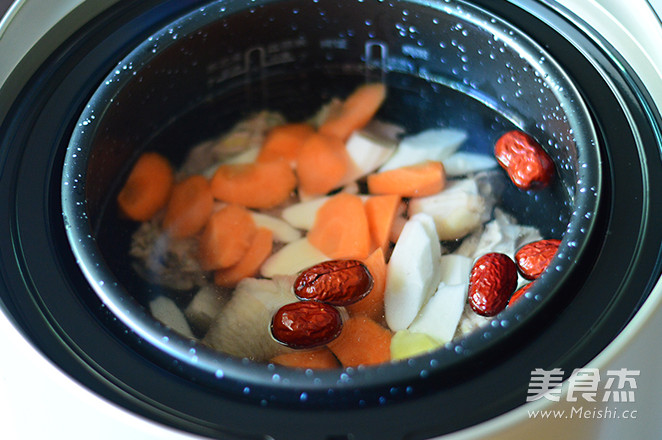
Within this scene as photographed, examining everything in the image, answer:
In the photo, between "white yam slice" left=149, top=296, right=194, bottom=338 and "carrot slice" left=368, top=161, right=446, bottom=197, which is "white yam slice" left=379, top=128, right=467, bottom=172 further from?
"white yam slice" left=149, top=296, right=194, bottom=338

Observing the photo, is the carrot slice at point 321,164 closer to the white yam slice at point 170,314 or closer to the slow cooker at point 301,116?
the slow cooker at point 301,116

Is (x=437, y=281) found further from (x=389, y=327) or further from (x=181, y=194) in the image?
(x=181, y=194)

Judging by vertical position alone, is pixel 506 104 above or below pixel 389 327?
above

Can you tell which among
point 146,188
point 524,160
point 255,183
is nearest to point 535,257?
point 524,160

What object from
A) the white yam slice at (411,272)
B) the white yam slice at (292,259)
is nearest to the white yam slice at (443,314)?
the white yam slice at (411,272)

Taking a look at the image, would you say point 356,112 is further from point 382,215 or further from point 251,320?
point 251,320

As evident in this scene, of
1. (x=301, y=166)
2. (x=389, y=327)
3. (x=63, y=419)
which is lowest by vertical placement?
(x=63, y=419)

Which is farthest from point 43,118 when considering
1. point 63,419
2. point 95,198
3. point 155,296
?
point 63,419
